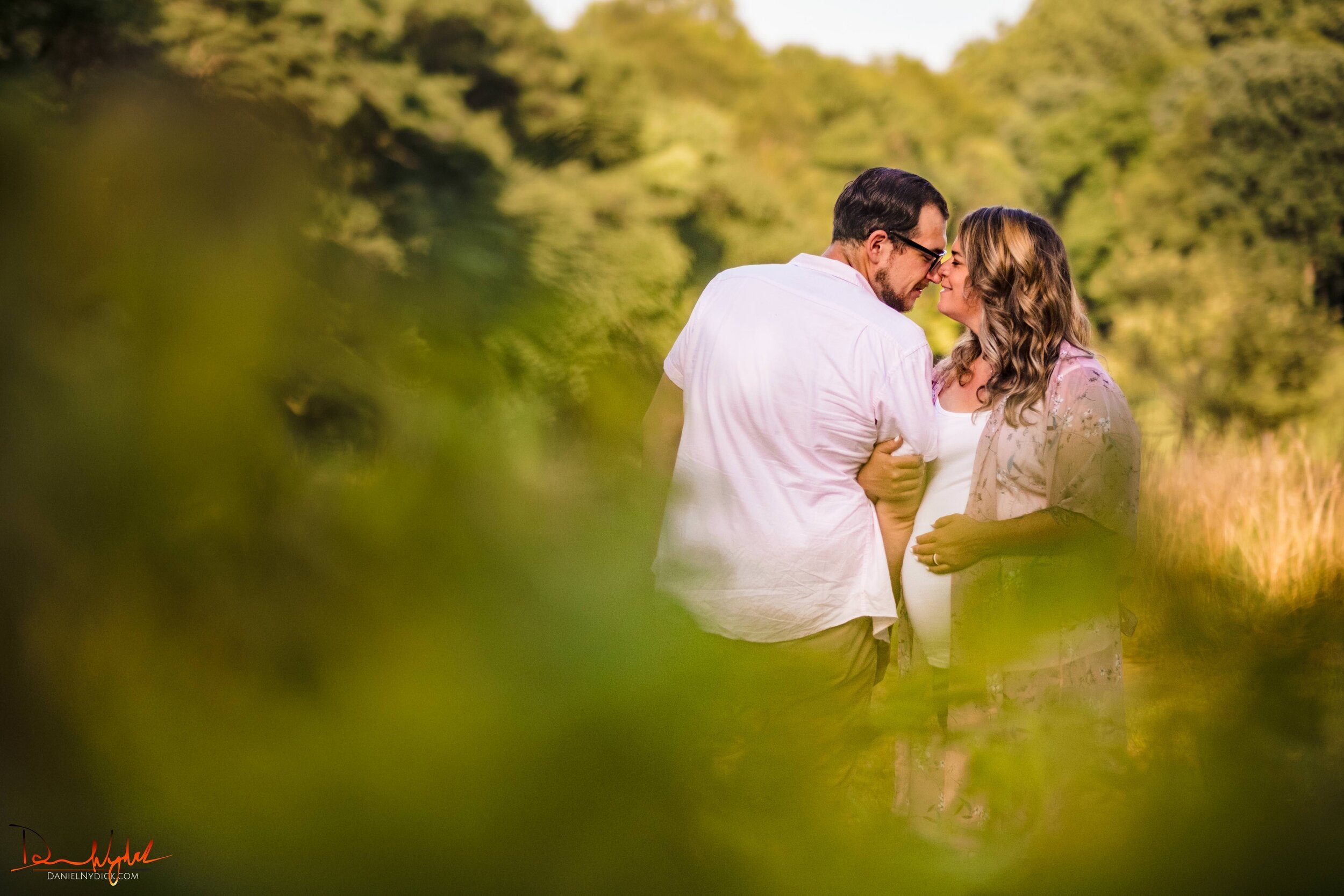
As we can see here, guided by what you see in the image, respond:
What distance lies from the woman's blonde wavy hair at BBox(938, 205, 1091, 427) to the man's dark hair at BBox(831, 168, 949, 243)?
7.3 inches

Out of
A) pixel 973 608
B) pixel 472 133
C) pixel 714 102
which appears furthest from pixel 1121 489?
pixel 714 102

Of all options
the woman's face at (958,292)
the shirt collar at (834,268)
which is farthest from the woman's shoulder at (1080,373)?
the shirt collar at (834,268)

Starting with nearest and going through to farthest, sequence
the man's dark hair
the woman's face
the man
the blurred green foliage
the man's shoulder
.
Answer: the blurred green foliage → the man → the man's shoulder → the man's dark hair → the woman's face

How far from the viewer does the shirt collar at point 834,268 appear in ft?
8.57

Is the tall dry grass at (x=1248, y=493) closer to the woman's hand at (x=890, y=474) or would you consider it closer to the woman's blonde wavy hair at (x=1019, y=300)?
the woman's blonde wavy hair at (x=1019, y=300)

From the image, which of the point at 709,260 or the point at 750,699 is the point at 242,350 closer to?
the point at 750,699

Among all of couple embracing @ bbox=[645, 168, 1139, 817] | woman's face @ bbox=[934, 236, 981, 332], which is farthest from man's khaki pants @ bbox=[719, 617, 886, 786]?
woman's face @ bbox=[934, 236, 981, 332]

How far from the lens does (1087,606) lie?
2.59 feet

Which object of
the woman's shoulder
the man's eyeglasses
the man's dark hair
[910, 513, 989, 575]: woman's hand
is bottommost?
[910, 513, 989, 575]: woman's hand

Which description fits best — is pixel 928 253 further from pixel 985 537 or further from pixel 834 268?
pixel 985 537

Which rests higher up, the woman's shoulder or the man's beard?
the man's beard

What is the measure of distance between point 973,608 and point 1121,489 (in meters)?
1.30

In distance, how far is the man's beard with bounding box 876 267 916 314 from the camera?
2742 millimetres

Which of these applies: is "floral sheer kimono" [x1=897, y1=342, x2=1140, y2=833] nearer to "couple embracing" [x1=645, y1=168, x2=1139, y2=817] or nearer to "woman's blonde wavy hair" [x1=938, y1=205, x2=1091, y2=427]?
"couple embracing" [x1=645, y1=168, x2=1139, y2=817]
